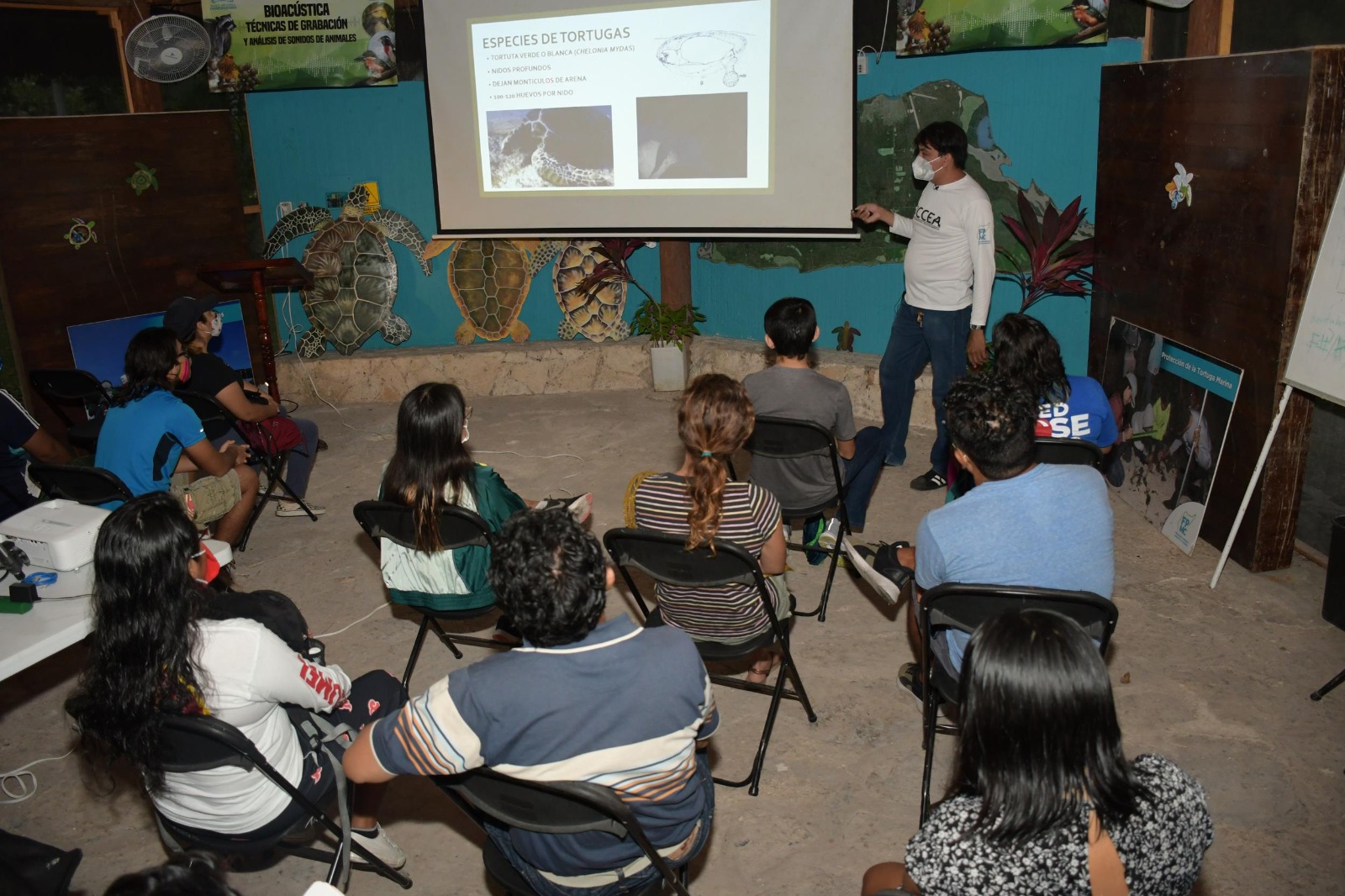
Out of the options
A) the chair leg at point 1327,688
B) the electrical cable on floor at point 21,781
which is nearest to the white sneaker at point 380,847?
the electrical cable on floor at point 21,781

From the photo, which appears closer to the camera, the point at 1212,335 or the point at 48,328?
the point at 1212,335

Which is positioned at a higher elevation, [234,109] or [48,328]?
[234,109]

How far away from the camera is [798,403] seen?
3.64 m

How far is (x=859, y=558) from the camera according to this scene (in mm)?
2840

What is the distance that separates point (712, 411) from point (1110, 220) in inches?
114

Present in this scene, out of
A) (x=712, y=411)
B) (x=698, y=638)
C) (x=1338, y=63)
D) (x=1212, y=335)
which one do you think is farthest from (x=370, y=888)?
(x=1338, y=63)

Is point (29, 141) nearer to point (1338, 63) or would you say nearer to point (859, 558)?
point (859, 558)

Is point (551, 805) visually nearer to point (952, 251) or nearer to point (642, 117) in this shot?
point (952, 251)

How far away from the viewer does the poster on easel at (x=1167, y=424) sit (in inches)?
157

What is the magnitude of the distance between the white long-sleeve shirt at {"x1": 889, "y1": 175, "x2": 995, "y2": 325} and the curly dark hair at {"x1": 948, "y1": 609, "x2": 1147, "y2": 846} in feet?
11.1

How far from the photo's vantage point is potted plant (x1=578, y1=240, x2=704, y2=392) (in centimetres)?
622

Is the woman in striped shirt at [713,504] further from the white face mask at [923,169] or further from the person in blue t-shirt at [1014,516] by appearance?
the white face mask at [923,169]

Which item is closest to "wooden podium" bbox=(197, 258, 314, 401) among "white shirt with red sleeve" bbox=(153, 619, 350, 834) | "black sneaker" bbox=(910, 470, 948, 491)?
"black sneaker" bbox=(910, 470, 948, 491)

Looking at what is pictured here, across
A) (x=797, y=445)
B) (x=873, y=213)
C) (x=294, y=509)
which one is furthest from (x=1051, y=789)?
(x=294, y=509)
